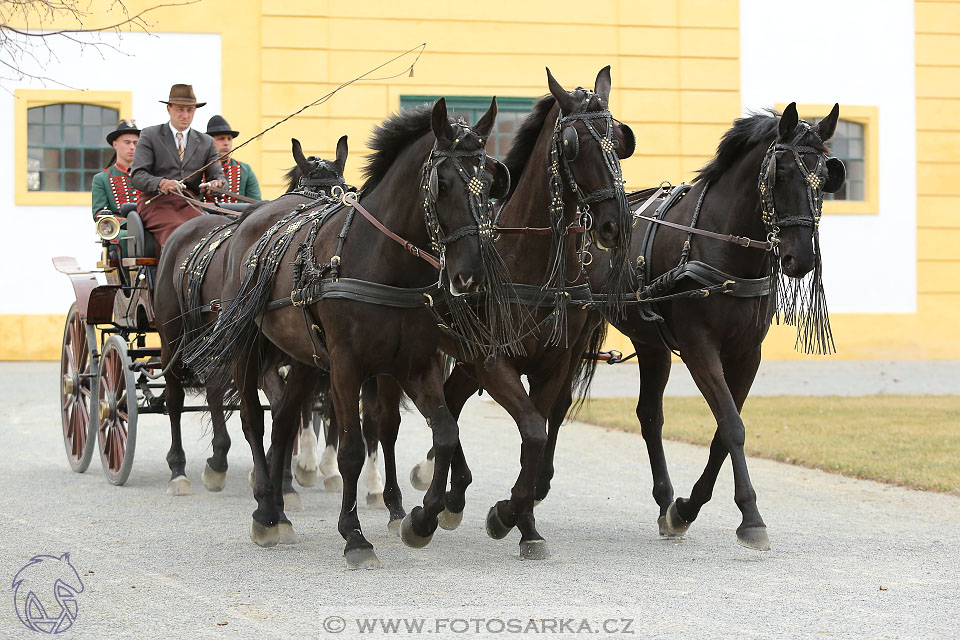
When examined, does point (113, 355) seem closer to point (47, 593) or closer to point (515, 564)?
point (47, 593)

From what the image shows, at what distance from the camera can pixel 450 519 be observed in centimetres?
619

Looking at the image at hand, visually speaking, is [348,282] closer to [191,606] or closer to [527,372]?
[527,372]

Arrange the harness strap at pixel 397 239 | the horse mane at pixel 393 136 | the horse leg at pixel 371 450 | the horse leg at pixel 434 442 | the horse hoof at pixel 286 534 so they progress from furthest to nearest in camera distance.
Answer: the horse leg at pixel 371 450
the horse hoof at pixel 286 534
the horse mane at pixel 393 136
the horse leg at pixel 434 442
the harness strap at pixel 397 239

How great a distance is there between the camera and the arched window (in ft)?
57.5

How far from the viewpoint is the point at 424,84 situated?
17.9 meters

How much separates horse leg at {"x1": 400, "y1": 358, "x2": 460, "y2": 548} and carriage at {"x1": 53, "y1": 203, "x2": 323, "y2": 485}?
110 inches

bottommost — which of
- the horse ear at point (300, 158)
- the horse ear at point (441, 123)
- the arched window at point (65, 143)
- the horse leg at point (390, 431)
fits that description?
the horse leg at point (390, 431)

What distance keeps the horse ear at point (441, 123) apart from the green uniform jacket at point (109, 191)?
5.13 meters

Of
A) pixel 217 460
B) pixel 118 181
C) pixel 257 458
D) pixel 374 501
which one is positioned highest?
pixel 118 181

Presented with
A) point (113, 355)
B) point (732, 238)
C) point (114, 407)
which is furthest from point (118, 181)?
point (732, 238)

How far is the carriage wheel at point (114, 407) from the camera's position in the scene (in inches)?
314

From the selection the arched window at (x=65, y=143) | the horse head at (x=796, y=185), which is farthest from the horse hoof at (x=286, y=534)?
the arched window at (x=65, y=143)

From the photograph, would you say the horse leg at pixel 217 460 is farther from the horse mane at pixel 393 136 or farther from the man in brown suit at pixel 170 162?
the horse mane at pixel 393 136

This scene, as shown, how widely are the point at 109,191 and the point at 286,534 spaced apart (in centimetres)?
458
